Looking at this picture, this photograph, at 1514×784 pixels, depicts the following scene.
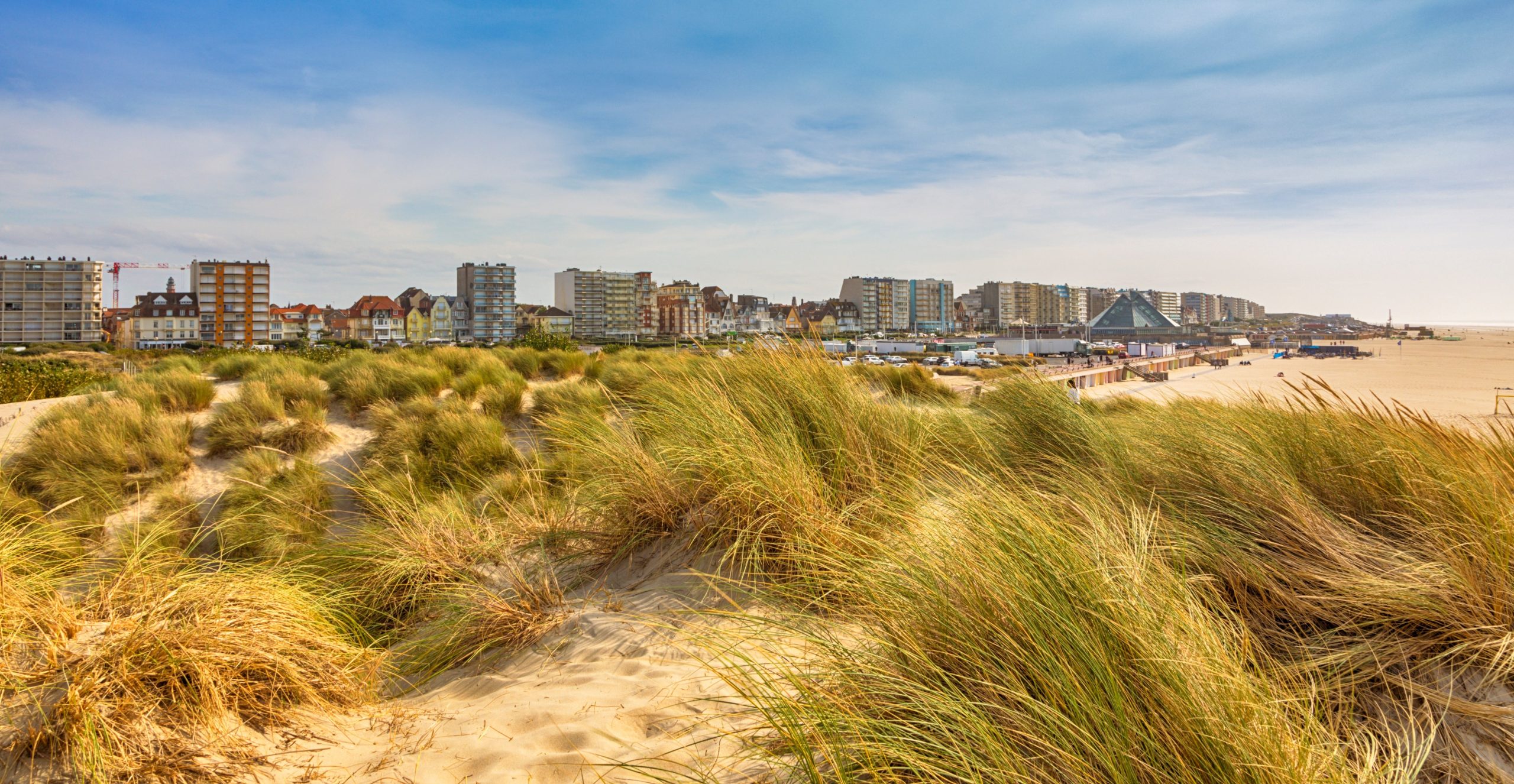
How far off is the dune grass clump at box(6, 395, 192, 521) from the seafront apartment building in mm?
83884

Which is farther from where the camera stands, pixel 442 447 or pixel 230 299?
pixel 230 299

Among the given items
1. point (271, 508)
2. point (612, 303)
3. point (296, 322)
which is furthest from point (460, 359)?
point (612, 303)

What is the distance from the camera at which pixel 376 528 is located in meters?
4.52

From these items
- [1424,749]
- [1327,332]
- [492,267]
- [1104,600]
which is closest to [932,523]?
[1104,600]

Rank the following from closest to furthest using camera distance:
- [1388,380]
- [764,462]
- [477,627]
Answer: [477,627]
[764,462]
[1388,380]

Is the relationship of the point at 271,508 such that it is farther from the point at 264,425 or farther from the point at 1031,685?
the point at 1031,685

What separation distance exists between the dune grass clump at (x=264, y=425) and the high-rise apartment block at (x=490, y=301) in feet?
326

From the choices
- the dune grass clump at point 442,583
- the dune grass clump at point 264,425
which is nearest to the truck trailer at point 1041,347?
the dune grass clump at point 264,425

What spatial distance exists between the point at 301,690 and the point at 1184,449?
433 cm

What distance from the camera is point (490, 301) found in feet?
344

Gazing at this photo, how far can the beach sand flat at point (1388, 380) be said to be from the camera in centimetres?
1659

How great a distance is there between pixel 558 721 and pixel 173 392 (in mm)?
10166

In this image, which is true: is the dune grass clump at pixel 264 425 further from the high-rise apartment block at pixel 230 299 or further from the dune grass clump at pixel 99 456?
the high-rise apartment block at pixel 230 299

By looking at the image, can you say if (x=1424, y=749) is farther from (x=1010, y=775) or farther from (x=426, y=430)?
(x=426, y=430)
